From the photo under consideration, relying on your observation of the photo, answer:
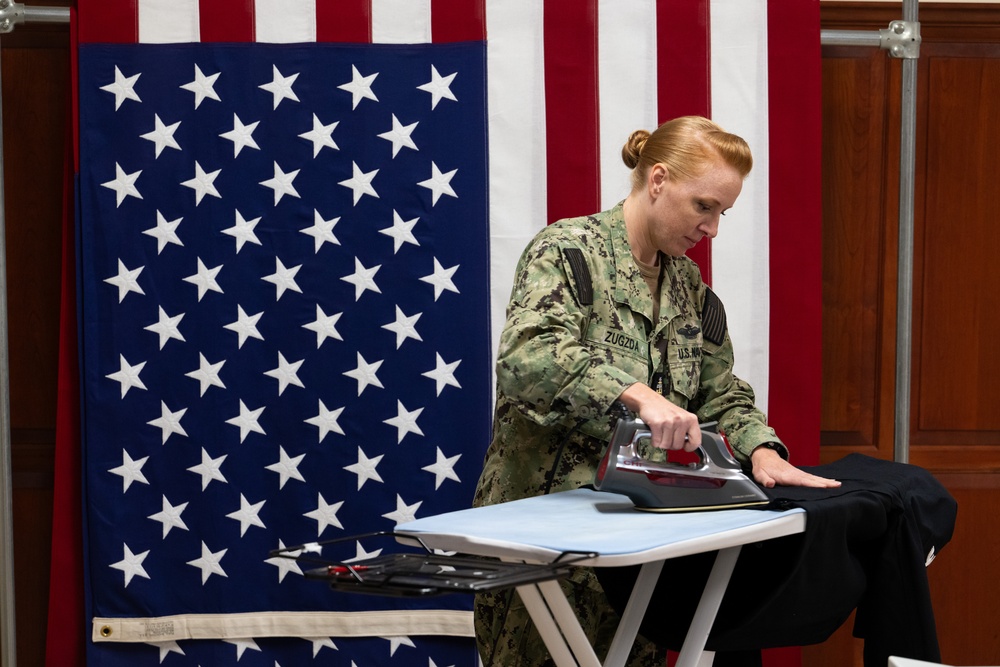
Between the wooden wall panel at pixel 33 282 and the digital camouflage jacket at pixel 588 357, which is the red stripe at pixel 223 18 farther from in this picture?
the digital camouflage jacket at pixel 588 357

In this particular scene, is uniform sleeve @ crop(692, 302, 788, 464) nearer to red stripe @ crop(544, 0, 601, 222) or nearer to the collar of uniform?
the collar of uniform

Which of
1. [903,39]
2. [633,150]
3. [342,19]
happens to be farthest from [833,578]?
[342,19]

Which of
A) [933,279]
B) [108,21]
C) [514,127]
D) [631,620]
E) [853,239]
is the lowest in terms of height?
[631,620]

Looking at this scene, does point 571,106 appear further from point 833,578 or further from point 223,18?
point 833,578

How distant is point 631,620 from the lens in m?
1.64

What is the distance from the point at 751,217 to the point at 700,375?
807mm

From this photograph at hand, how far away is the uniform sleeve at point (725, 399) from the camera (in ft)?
6.26

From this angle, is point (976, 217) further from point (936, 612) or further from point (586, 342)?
point (586, 342)

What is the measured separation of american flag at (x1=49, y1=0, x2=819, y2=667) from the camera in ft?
8.63

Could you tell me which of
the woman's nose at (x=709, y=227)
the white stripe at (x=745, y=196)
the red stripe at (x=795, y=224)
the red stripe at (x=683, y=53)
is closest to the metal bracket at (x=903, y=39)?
the red stripe at (x=795, y=224)

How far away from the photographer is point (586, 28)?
264cm

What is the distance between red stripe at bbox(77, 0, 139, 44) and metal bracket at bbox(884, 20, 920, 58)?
188 centimetres

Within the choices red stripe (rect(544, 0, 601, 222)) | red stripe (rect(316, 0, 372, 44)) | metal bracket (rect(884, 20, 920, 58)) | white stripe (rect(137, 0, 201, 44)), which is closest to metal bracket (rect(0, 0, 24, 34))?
white stripe (rect(137, 0, 201, 44))

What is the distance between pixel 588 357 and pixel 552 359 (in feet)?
0.18
